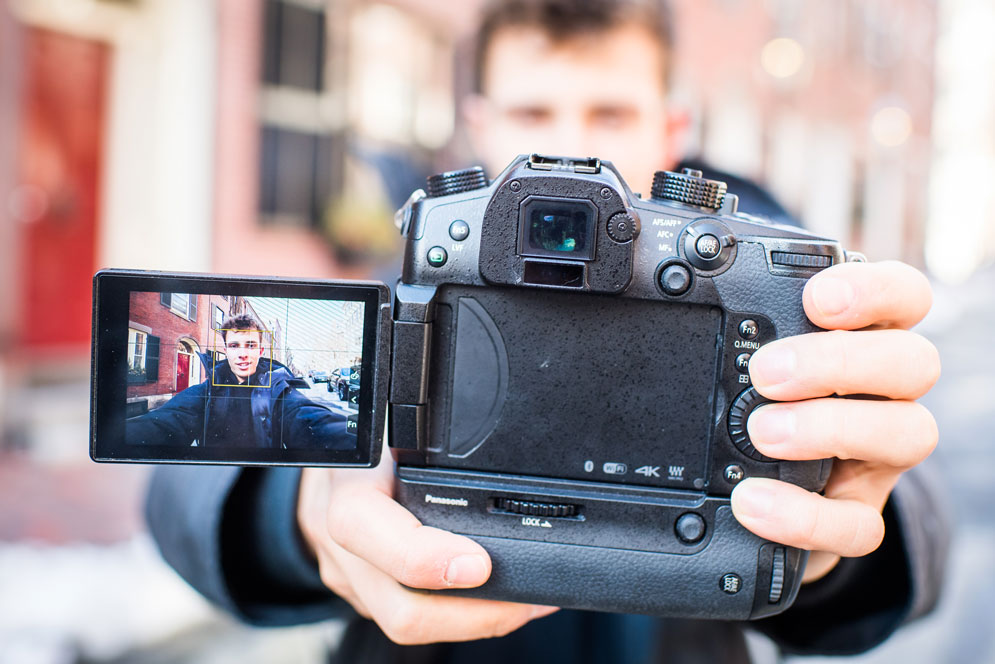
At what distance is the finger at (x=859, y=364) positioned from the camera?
99 centimetres

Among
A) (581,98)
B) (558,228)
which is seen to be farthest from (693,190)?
(581,98)

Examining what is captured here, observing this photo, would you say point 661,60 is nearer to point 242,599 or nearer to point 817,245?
point 817,245

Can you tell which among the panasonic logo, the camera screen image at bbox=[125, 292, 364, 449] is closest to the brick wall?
the camera screen image at bbox=[125, 292, 364, 449]

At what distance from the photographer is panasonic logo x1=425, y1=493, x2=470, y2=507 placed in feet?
3.64

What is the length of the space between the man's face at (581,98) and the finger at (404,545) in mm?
1143

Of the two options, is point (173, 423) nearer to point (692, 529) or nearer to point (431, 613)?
point (431, 613)

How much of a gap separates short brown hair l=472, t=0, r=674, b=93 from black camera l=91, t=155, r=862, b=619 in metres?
0.98

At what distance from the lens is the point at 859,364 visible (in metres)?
0.99

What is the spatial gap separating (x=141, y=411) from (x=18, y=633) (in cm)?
214

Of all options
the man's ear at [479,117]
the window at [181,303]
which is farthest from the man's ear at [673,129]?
the window at [181,303]

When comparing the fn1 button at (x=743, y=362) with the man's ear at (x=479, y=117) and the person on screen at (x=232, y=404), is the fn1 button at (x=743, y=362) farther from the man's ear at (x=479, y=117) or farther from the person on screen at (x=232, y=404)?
the man's ear at (x=479, y=117)

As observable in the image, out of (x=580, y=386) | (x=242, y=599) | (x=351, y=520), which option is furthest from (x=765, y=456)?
(x=242, y=599)

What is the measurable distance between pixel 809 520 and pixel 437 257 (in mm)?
609

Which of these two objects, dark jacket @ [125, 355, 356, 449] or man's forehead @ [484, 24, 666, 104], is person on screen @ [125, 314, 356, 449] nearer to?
dark jacket @ [125, 355, 356, 449]
